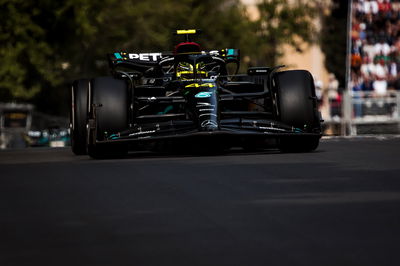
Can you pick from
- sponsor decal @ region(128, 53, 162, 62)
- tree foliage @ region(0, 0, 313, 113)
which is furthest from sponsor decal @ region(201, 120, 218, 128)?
tree foliage @ region(0, 0, 313, 113)

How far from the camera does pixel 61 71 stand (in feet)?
157

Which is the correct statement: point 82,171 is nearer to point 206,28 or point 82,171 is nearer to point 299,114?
point 299,114

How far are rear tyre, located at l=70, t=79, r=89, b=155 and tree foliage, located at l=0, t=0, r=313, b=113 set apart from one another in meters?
25.8

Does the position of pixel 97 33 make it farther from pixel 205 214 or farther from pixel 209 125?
pixel 205 214

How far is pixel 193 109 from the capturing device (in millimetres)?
15688

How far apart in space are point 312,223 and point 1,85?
120ft

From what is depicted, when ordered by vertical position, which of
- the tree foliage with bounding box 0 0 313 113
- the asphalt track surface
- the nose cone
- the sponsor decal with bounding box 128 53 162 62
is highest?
the tree foliage with bounding box 0 0 313 113

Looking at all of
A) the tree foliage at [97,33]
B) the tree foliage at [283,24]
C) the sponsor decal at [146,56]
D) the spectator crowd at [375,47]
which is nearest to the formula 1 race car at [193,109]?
the sponsor decal at [146,56]

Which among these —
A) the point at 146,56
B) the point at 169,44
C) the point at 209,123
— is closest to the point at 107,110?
the point at 209,123

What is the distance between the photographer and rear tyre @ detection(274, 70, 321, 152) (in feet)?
52.7

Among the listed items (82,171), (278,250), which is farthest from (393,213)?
(82,171)

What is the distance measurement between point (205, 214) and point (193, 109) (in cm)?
721

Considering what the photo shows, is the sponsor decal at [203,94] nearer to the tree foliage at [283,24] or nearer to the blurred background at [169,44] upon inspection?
the blurred background at [169,44]

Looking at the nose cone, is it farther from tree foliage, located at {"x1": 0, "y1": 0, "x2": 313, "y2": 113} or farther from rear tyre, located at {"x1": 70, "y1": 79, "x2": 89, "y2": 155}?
tree foliage, located at {"x1": 0, "y1": 0, "x2": 313, "y2": 113}
